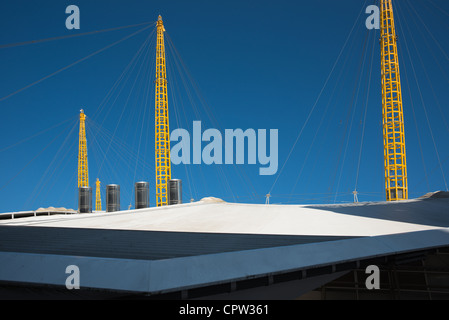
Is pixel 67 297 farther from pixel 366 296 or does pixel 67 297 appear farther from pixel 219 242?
pixel 366 296

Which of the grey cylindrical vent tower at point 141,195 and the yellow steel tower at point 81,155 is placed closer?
the grey cylindrical vent tower at point 141,195

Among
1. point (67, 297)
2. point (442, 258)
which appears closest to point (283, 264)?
point (67, 297)

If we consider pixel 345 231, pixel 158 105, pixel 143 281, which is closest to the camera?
pixel 143 281

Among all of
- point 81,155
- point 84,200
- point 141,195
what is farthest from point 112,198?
point 81,155

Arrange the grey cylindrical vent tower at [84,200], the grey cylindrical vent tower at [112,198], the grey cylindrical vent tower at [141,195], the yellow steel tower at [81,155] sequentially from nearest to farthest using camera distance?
1. the grey cylindrical vent tower at [141,195]
2. the grey cylindrical vent tower at [112,198]
3. the grey cylindrical vent tower at [84,200]
4. the yellow steel tower at [81,155]

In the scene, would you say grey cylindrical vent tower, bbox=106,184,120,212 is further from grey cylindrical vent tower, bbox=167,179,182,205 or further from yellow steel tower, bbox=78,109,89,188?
yellow steel tower, bbox=78,109,89,188

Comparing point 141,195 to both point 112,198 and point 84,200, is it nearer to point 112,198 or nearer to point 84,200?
point 112,198

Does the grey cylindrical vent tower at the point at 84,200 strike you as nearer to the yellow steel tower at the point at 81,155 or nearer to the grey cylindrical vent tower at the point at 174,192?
the grey cylindrical vent tower at the point at 174,192

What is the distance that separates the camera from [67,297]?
852 centimetres

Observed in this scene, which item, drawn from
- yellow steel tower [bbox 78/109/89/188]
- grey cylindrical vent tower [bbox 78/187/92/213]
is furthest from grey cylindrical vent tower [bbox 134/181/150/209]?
yellow steel tower [bbox 78/109/89/188]

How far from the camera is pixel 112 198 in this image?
31.2 metres

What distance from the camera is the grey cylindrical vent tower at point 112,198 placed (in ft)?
102

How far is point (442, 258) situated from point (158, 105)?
39.2 meters

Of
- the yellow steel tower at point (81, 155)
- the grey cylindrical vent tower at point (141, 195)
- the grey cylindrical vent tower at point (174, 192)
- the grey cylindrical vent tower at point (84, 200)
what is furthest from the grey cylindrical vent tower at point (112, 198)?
the yellow steel tower at point (81, 155)
